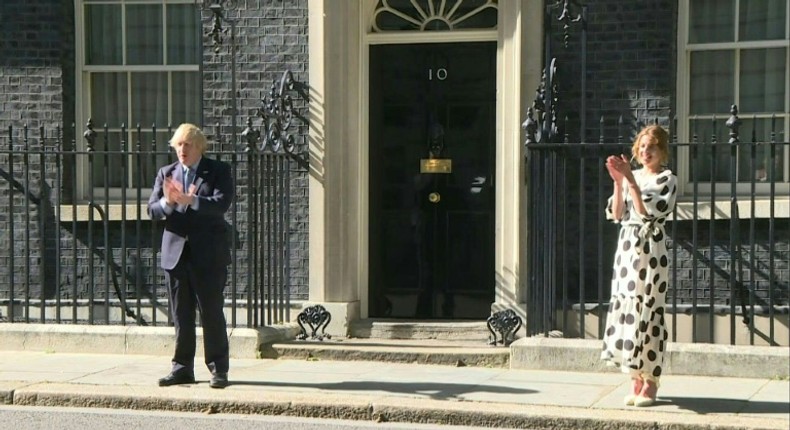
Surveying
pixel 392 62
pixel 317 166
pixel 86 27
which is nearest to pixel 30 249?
pixel 86 27

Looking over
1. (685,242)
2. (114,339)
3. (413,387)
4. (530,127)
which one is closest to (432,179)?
(530,127)

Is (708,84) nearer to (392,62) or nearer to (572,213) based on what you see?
(572,213)

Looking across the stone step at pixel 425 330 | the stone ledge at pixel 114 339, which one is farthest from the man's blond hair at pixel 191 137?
the stone step at pixel 425 330

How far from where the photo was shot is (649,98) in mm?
10359

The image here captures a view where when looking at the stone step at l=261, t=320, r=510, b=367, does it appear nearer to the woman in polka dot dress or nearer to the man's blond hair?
the woman in polka dot dress

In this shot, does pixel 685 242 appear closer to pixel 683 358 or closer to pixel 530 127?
pixel 683 358

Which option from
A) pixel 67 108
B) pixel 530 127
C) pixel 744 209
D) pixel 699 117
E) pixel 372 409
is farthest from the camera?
pixel 67 108

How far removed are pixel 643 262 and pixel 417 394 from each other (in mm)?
1693

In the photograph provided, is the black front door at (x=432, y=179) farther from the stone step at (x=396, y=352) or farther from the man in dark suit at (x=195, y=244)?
the man in dark suit at (x=195, y=244)

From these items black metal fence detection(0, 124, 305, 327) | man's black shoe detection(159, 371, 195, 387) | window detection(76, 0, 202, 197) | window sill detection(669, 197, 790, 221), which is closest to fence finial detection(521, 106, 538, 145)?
window sill detection(669, 197, 790, 221)

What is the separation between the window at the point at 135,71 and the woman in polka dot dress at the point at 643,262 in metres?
4.99

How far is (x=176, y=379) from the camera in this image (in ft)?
28.0

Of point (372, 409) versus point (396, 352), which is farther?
point (396, 352)

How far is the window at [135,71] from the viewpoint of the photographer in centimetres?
1149
